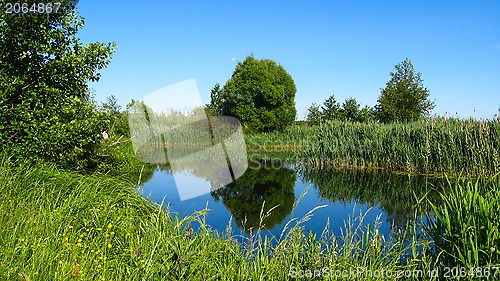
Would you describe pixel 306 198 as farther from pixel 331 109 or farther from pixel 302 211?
pixel 331 109

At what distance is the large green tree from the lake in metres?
1.56

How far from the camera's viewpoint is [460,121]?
42.7ft

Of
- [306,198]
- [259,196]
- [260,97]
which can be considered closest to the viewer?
[306,198]

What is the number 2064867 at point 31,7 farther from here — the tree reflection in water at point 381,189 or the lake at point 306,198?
the tree reflection in water at point 381,189

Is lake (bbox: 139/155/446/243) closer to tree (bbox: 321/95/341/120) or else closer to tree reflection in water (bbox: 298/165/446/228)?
tree reflection in water (bbox: 298/165/446/228)

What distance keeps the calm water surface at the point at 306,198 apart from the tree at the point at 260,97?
17193 millimetres

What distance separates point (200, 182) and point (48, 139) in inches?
277

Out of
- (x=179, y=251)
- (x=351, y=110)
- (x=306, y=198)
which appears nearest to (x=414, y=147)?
(x=306, y=198)

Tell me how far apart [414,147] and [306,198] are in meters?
5.30

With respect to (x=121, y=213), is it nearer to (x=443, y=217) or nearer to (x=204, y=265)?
(x=204, y=265)

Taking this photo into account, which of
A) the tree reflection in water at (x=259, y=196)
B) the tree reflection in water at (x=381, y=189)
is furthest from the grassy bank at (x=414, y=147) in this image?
the tree reflection in water at (x=259, y=196)

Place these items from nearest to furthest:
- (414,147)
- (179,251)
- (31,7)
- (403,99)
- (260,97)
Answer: (179,251), (31,7), (414,147), (403,99), (260,97)

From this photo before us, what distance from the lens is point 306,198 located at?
33.3ft

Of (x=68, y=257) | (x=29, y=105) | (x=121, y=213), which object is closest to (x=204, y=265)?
(x=68, y=257)
